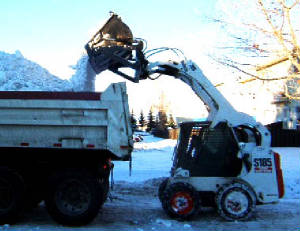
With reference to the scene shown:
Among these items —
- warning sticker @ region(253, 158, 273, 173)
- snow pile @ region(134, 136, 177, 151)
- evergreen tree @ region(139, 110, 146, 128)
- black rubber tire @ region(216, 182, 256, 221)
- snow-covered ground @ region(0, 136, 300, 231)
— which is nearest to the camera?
snow-covered ground @ region(0, 136, 300, 231)

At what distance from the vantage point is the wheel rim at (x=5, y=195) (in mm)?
6363

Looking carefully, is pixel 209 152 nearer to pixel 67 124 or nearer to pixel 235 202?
pixel 235 202

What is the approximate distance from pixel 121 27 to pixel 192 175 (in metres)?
3.25

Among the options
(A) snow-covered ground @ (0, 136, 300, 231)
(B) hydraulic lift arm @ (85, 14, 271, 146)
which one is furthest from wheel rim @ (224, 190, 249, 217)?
(B) hydraulic lift arm @ (85, 14, 271, 146)

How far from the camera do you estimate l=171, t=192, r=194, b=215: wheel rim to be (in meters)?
6.55

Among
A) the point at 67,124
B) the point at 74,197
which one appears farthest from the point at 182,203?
the point at 67,124

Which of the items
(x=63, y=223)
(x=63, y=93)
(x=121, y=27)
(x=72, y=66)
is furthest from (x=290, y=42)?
(x=72, y=66)

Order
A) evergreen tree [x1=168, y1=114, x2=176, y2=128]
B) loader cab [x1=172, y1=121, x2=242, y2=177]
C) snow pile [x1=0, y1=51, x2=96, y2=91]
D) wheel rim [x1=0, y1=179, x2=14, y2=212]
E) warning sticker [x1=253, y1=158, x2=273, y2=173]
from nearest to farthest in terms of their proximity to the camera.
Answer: wheel rim [x1=0, y1=179, x2=14, y2=212]
warning sticker [x1=253, y1=158, x2=273, y2=173]
loader cab [x1=172, y1=121, x2=242, y2=177]
snow pile [x1=0, y1=51, x2=96, y2=91]
evergreen tree [x1=168, y1=114, x2=176, y2=128]

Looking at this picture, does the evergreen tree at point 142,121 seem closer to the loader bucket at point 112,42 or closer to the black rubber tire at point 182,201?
the loader bucket at point 112,42

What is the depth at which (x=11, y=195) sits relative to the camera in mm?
6383

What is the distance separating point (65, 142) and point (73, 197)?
39.0 inches

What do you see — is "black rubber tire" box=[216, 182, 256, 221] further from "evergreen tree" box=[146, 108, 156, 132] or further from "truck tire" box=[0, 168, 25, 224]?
"evergreen tree" box=[146, 108, 156, 132]

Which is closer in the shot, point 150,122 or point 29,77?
point 29,77

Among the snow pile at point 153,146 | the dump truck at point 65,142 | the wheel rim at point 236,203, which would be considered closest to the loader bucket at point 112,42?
the dump truck at point 65,142
